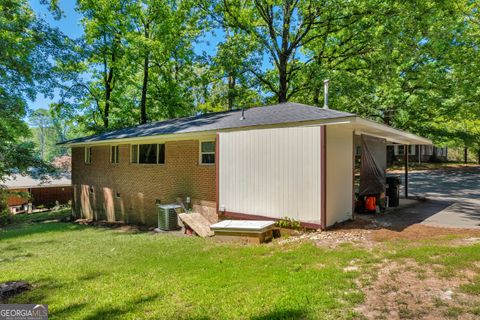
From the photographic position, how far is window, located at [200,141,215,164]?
33.9 feet

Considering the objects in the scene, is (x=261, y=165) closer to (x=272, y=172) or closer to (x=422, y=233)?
(x=272, y=172)

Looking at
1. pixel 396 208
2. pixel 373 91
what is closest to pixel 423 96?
pixel 373 91

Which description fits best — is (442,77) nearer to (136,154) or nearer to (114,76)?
(136,154)

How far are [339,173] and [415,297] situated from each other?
4698 millimetres

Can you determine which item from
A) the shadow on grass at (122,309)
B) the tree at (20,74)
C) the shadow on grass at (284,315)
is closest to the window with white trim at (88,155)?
the tree at (20,74)

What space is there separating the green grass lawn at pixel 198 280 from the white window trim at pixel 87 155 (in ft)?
31.1

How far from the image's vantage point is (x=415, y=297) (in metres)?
3.64

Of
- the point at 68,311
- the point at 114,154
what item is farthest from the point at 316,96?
the point at 68,311

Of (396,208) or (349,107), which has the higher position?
(349,107)

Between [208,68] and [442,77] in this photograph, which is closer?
[442,77]

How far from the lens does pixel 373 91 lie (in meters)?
18.6

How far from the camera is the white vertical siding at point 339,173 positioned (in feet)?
25.0

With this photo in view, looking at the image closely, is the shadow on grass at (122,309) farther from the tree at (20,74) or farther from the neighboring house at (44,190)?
the neighboring house at (44,190)

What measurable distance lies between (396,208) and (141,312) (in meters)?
9.86
